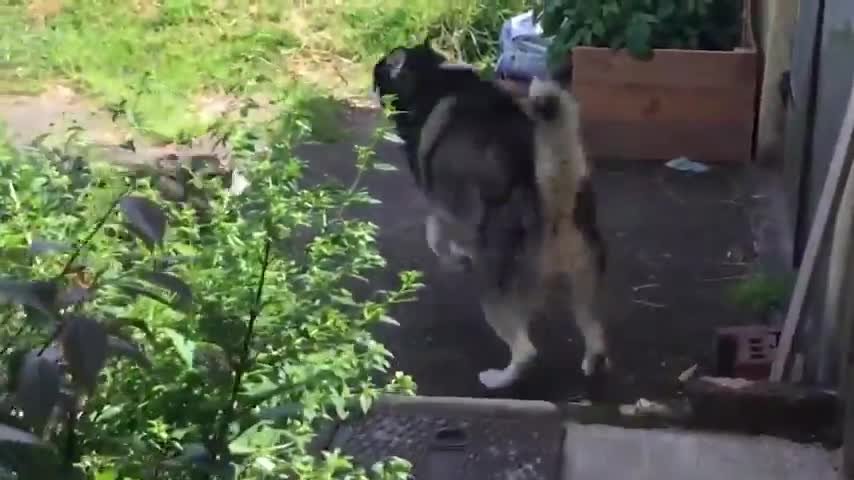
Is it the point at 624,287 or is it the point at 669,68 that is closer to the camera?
the point at 624,287

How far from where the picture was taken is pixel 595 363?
135 inches

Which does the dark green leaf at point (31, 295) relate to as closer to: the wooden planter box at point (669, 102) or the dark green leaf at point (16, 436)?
the dark green leaf at point (16, 436)

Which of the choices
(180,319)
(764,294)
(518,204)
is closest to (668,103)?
(764,294)

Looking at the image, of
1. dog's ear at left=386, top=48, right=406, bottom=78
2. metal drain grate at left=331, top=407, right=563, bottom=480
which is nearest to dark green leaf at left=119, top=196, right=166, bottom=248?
metal drain grate at left=331, top=407, right=563, bottom=480

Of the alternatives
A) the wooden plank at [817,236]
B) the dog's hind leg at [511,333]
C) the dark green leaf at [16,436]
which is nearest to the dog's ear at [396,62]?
the dog's hind leg at [511,333]

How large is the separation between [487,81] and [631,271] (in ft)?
2.87

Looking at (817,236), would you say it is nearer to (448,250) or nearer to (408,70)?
(448,250)

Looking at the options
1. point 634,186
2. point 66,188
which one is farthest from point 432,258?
point 66,188

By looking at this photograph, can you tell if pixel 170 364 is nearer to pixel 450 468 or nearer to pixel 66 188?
pixel 66 188

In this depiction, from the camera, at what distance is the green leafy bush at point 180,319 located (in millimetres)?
1215

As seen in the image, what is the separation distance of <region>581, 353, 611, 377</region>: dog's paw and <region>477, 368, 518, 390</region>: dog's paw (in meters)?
0.20

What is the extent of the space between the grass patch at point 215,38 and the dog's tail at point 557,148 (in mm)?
2879

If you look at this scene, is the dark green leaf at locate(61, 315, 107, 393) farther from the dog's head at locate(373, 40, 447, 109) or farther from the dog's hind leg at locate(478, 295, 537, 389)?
the dog's head at locate(373, 40, 447, 109)

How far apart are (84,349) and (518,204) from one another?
2193mm
